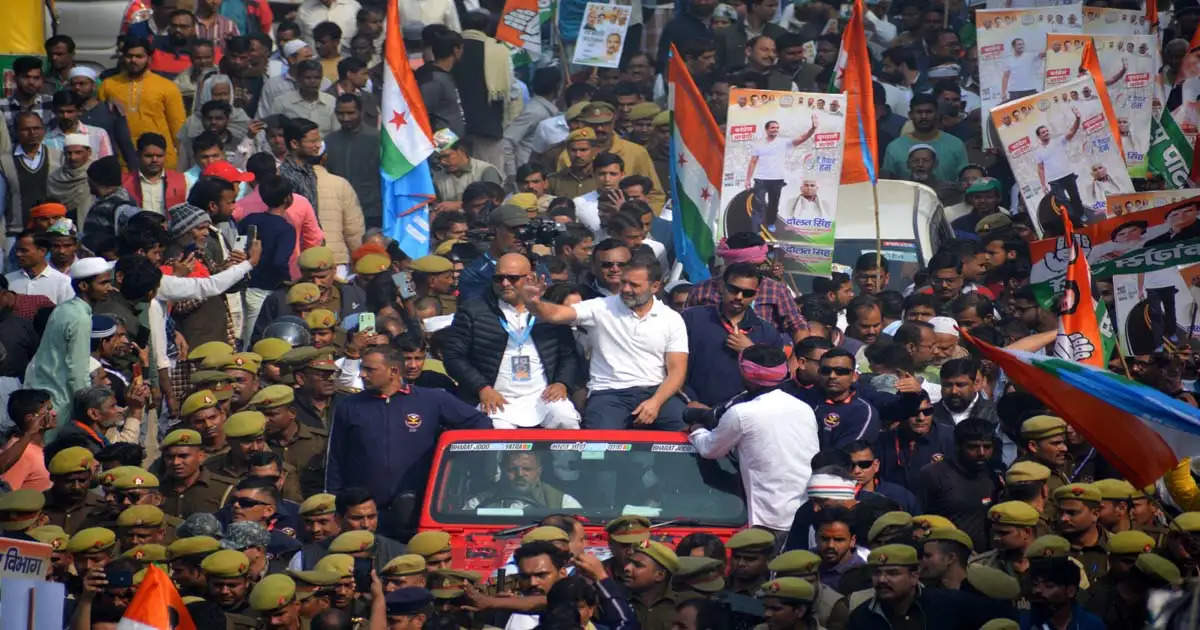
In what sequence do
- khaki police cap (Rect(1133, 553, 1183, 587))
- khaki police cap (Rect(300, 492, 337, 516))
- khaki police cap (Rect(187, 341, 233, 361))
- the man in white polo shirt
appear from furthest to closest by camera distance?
khaki police cap (Rect(187, 341, 233, 361))
the man in white polo shirt
khaki police cap (Rect(300, 492, 337, 516))
khaki police cap (Rect(1133, 553, 1183, 587))

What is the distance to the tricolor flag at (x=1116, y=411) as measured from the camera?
9.39 meters

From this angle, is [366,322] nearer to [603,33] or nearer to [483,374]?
[483,374]

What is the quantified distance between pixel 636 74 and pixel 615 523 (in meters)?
10.8

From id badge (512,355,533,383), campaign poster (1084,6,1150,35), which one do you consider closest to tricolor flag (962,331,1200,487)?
id badge (512,355,533,383)

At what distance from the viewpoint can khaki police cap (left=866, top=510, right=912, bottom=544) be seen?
33.3 feet

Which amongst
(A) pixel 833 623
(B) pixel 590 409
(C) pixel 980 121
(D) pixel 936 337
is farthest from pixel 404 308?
(C) pixel 980 121

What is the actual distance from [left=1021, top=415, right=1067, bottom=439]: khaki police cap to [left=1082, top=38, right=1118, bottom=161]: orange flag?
4520 millimetres

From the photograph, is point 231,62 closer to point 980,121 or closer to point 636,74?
point 636,74

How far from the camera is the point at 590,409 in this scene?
12.5m

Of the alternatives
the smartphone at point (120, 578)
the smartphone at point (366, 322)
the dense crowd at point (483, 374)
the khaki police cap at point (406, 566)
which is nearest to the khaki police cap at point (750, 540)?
the dense crowd at point (483, 374)

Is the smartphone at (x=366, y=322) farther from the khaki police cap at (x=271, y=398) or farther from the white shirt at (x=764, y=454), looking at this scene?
the white shirt at (x=764, y=454)

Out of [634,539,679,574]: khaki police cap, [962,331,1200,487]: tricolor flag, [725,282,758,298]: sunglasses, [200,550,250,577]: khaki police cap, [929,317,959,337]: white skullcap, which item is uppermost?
[962,331,1200,487]: tricolor flag

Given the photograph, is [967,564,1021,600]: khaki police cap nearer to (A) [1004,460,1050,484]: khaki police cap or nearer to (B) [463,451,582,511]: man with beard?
(A) [1004,460,1050,484]: khaki police cap

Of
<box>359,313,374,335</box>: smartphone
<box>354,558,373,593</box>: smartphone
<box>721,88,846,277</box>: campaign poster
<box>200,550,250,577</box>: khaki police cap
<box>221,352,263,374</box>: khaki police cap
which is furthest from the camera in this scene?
<box>721,88,846,277</box>: campaign poster
